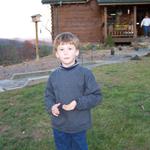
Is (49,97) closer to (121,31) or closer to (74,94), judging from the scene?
(74,94)

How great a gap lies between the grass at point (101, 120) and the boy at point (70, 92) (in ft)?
4.85

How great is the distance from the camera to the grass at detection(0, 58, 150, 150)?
6.36 metres

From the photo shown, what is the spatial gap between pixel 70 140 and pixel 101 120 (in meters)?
2.12

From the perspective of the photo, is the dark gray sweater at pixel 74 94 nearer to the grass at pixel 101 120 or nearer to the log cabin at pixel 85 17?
the grass at pixel 101 120

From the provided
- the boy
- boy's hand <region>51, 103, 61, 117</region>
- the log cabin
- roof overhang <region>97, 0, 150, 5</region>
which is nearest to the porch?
the log cabin

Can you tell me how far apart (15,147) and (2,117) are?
4.24 feet

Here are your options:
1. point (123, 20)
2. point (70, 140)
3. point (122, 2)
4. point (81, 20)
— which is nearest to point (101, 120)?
point (70, 140)

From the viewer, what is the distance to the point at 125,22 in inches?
1083

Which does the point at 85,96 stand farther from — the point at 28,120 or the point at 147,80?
the point at 147,80

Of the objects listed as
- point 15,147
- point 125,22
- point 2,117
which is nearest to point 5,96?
point 2,117

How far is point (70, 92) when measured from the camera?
186 inches

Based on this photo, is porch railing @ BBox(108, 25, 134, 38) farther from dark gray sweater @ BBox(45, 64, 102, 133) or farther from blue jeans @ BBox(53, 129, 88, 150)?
dark gray sweater @ BBox(45, 64, 102, 133)

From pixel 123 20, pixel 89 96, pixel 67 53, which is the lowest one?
pixel 123 20

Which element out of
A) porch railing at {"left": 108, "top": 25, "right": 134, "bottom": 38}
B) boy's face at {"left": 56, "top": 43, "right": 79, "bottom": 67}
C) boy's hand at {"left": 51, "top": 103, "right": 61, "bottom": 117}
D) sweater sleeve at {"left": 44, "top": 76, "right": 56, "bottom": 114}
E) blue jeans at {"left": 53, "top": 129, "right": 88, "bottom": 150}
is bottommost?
porch railing at {"left": 108, "top": 25, "right": 134, "bottom": 38}
